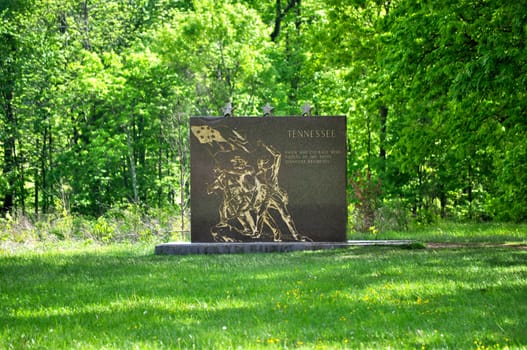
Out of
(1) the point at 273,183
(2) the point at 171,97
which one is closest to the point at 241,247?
(1) the point at 273,183

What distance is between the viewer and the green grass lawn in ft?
27.0

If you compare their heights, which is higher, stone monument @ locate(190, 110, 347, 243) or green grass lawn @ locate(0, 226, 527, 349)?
stone monument @ locate(190, 110, 347, 243)

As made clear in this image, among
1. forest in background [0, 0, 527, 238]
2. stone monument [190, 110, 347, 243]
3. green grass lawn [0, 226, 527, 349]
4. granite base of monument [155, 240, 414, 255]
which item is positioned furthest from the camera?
forest in background [0, 0, 527, 238]

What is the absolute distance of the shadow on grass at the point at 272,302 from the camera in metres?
8.30

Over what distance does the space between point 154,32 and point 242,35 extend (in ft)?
16.2

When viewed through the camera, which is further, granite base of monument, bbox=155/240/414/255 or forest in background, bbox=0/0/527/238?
forest in background, bbox=0/0/527/238

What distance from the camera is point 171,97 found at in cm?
3759

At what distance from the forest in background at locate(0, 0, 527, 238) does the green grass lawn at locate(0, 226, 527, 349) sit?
382 inches

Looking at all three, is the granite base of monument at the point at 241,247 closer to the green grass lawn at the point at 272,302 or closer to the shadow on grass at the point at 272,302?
the green grass lawn at the point at 272,302

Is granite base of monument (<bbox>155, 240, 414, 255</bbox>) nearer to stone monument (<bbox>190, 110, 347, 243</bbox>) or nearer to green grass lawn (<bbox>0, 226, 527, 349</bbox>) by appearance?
stone monument (<bbox>190, 110, 347, 243</bbox>)

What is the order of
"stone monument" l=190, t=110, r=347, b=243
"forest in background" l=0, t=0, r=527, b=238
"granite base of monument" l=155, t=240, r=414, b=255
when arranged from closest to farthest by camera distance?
"granite base of monument" l=155, t=240, r=414, b=255, "stone monument" l=190, t=110, r=347, b=243, "forest in background" l=0, t=0, r=527, b=238

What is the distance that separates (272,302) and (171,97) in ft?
91.1

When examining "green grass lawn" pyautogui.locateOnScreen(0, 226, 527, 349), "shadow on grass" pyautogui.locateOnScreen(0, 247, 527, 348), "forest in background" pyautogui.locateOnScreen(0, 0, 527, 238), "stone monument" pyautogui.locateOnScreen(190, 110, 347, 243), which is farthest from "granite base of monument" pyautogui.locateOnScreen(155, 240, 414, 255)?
"forest in background" pyautogui.locateOnScreen(0, 0, 527, 238)

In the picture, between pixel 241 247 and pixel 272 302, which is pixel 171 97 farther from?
pixel 272 302
